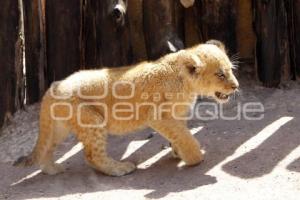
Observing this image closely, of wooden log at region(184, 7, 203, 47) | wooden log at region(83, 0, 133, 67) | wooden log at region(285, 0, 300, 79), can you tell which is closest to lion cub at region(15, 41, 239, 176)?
wooden log at region(83, 0, 133, 67)

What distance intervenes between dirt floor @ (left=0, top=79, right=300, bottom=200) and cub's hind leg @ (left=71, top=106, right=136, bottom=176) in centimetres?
9

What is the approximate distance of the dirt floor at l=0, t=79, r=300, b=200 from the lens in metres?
5.07

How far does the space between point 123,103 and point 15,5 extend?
188cm

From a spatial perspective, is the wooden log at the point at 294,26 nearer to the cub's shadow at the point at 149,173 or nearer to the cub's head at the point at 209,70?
the cub's shadow at the point at 149,173

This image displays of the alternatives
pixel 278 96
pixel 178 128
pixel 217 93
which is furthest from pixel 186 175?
pixel 278 96

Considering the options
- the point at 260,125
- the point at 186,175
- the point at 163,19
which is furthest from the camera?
the point at 163,19

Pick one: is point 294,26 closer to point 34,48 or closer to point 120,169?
point 120,169

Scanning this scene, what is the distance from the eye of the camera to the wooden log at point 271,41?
6926mm

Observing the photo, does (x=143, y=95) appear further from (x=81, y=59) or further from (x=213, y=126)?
(x=81, y=59)

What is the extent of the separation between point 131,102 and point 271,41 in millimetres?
2074

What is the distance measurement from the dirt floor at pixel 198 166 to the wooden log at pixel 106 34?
0.90 meters

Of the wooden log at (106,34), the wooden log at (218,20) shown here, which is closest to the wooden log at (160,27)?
the wooden log at (106,34)

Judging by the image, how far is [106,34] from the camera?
673 cm

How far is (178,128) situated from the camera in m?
5.59
